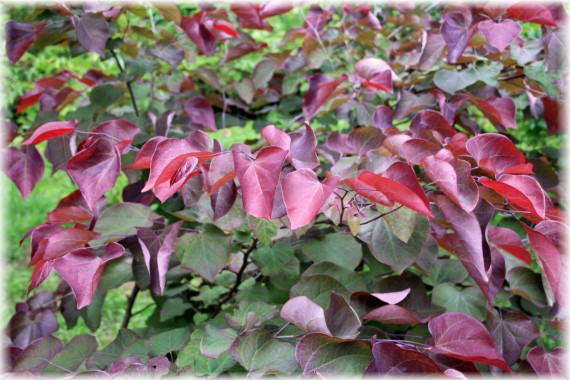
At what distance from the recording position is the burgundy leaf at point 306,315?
73cm

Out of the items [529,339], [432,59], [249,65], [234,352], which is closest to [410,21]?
[432,59]

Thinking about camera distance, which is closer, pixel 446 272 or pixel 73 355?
pixel 73 355

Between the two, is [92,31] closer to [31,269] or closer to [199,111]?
[199,111]

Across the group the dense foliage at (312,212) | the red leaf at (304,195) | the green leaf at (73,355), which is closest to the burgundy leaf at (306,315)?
the dense foliage at (312,212)

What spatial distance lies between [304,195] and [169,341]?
0.45 meters

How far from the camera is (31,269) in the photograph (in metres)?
3.28

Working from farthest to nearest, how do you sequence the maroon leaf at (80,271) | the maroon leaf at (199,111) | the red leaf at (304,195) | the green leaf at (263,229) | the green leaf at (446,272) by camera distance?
the maroon leaf at (199,111), the green leaf at (446,272), the green leaf at (263,229), the maroon leaf at (80,271), the red leaf at (304,195)

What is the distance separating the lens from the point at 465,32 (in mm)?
1200

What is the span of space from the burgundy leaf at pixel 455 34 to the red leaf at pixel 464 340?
0.61 meters

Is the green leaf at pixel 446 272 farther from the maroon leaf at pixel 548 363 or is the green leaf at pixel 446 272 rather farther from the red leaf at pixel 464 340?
the red leaf at pixel 464 340

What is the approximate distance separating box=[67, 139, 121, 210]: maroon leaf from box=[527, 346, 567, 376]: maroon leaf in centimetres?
74

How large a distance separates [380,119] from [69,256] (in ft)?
2.19

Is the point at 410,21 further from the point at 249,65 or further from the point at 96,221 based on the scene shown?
the point at 249,65

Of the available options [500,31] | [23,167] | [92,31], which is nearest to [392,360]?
[500,31]
